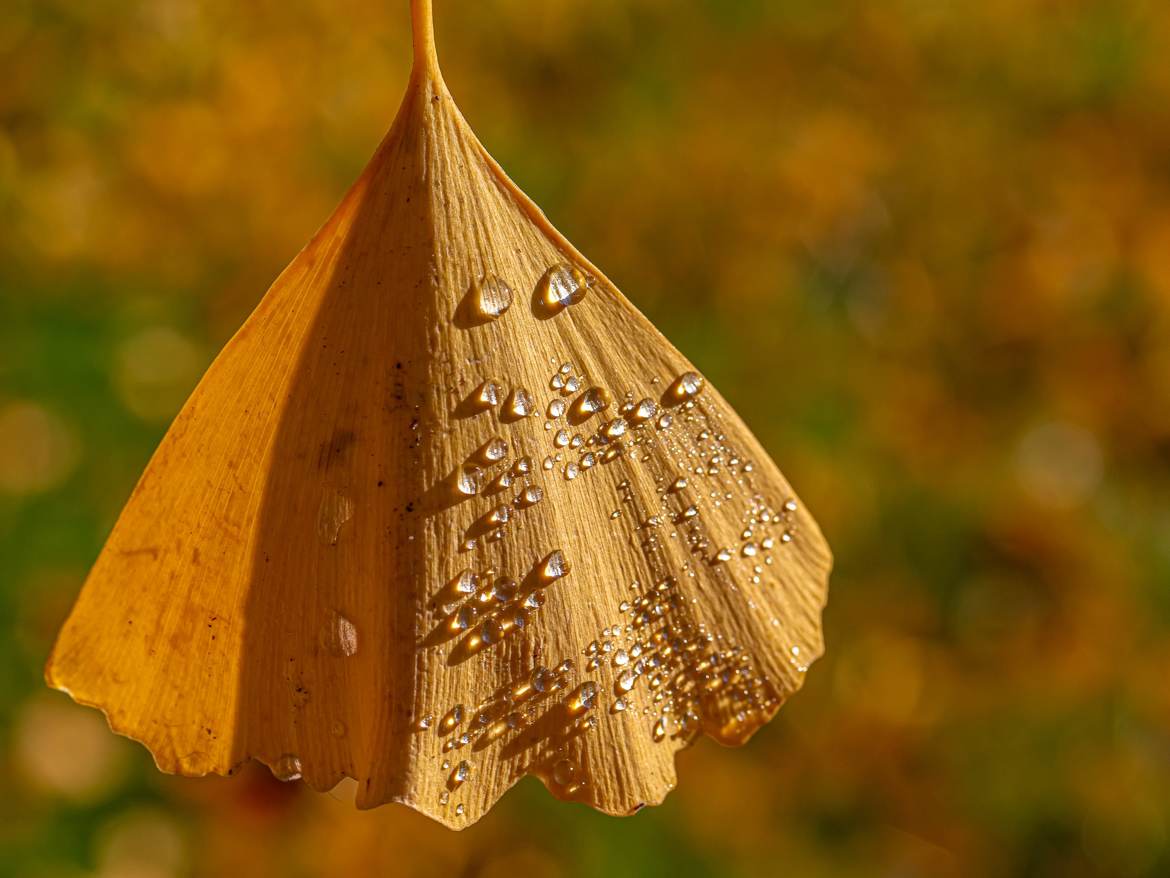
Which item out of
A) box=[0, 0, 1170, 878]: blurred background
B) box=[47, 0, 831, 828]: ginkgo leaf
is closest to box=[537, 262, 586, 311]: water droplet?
box=[47, 0, 831, 828]: ginkgo leaf

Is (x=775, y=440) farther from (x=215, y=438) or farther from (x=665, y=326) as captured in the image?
(x=215, y=438)

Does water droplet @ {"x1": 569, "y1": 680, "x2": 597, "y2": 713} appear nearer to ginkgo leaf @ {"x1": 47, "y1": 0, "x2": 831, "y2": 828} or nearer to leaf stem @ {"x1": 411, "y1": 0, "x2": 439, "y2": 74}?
ginkgo leaf @ {"x1": 47, "y1": 0, "x2": 831, "y2": 828}

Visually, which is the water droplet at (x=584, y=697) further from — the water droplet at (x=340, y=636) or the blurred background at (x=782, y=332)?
the blurred background at (x=782, y=332)

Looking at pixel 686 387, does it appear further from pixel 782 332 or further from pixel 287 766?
pixel 782 332

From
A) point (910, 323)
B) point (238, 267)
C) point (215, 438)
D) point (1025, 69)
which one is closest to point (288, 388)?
point (215, 438)

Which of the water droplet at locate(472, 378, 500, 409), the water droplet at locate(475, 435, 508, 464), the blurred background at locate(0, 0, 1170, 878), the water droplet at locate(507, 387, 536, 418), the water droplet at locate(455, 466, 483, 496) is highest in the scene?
the water droplet at locate(472, 378, 500, 409)

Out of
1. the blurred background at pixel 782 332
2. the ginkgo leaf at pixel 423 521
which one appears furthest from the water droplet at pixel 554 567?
the blurred background at pixel 782 332
